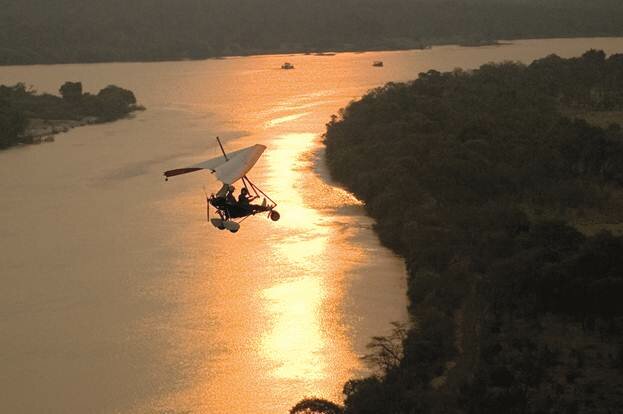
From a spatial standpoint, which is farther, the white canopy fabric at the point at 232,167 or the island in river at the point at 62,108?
the island in river at the point at 62,108

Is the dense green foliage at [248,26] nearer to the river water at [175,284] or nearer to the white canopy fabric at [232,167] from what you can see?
the river water at [175,284]

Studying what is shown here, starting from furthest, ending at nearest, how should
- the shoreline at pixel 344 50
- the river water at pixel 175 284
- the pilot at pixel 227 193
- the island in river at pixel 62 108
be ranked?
the shoreline at pixel 344 50, the island in river at pixel 62 108, the river water at pixel 175 284, the pilot at pixel 227 193

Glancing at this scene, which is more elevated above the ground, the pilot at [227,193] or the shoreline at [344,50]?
the pilot at [227,193]

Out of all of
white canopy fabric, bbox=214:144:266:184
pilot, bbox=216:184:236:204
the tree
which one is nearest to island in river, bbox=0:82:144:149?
the tree

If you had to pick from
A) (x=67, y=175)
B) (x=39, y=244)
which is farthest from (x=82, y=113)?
(x=39, y=244)

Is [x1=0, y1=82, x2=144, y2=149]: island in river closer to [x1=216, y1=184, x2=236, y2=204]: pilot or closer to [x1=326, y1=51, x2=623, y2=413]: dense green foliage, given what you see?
[x1=326, y1=51, x2=623, y2=413]: dense green foliage

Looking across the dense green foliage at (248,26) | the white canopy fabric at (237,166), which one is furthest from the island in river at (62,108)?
the white canopy fabric at (237,166)
